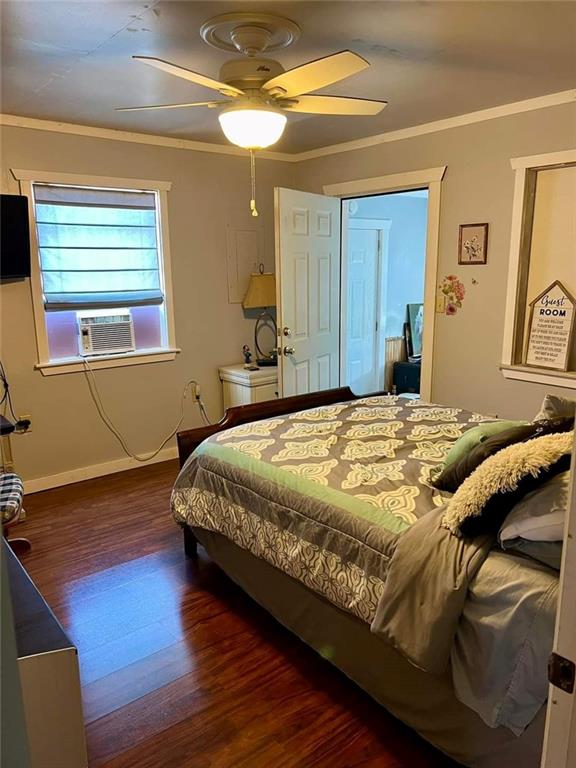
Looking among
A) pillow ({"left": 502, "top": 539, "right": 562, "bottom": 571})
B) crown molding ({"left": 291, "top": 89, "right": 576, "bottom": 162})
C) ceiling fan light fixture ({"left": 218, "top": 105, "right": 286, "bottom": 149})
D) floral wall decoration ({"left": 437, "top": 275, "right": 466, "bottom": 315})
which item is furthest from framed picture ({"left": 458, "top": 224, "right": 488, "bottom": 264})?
pillow ({"left": 502, "top": 539, "right": 562, "bottom": 571})

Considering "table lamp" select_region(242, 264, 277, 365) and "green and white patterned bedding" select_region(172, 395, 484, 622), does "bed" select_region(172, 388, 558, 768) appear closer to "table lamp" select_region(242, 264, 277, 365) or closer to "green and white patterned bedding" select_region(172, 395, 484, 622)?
"green and white patterned bedding" select_region(172, 395, 484, 622)

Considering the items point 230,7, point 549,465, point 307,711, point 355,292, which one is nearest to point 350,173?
point 355,292

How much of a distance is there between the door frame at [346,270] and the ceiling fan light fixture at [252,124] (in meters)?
2.36

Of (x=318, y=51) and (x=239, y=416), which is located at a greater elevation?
(x=318, y=51)

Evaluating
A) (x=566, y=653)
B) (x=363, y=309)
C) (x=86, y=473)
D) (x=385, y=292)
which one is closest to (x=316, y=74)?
(x=566, y=653)

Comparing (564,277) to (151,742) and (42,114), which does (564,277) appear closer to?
(151,742)

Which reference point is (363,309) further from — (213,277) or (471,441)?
(471,441)

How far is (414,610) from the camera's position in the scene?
1.55m

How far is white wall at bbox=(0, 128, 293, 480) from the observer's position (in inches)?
141

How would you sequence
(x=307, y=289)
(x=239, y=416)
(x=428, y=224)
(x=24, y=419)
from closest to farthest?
1. (x=239, y=416)
2. (x=24, y=419)
3. (x=428, y=224)
4. (x=307, y=289)

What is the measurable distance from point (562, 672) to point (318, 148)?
4.32 meters

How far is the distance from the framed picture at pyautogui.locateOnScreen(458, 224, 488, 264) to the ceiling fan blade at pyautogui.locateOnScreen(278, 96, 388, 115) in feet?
4.57

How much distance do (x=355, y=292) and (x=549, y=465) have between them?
4.39 metres

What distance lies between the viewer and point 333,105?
2.33 metres
